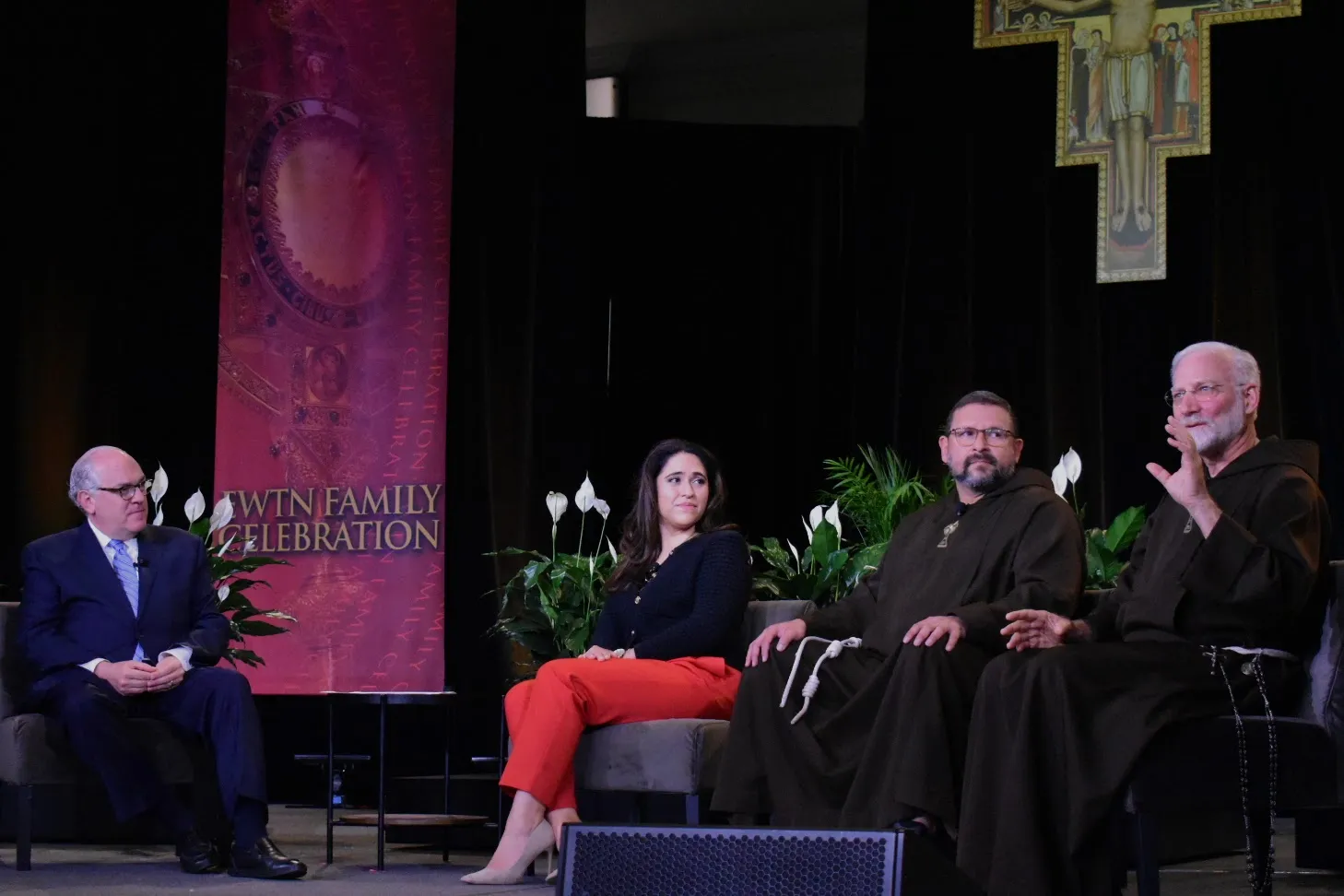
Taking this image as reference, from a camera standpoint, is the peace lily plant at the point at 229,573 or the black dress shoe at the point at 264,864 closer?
the black dress shoe at the point at 264,864

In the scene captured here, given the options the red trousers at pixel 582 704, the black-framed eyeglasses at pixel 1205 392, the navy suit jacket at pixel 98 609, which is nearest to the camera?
the black-framed eyeglasses at pixel 1205 392

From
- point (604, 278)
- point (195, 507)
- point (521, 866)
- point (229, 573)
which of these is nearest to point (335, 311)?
point (604, 278)

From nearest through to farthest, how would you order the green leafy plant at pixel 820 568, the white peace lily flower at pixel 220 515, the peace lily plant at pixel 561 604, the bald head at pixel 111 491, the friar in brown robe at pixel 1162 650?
the friar in brown robe at pixel 1162 650 → the bald head at pixel 111 491 → the green leafy plant at pixel 820 568 → the peace lily plant at pixel 561 604 → the white peace lily flower at pixel 220 515

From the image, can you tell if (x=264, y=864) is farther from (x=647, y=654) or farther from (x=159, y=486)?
(x=159, y=486)

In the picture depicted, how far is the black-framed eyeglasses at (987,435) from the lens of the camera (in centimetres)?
425

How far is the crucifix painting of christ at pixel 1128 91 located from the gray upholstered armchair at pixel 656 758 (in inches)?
115

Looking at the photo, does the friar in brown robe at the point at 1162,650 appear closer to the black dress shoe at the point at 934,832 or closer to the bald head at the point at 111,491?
the black dress shoe at the point at 934,832

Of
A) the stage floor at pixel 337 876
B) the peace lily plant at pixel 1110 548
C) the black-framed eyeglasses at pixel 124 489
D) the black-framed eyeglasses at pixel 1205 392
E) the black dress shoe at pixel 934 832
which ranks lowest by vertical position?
the stage floor at pixel 337 876

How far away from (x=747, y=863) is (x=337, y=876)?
2.43 m

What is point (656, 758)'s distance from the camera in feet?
13.8

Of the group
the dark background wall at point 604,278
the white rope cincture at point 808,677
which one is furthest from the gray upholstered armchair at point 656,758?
the dark background wall at point 604,278

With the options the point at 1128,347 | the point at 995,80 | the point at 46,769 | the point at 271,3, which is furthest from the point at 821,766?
the point at 271,3

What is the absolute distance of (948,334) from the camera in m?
6.68

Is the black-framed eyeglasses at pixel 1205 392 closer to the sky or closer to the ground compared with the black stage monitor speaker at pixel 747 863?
closer to the sky
